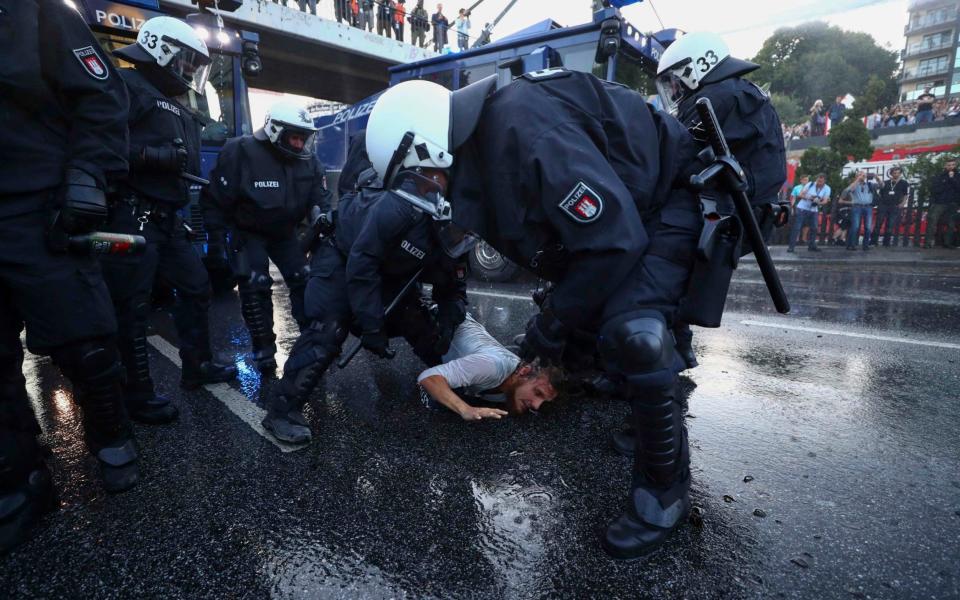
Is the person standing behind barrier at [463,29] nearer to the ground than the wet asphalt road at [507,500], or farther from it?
farther from it

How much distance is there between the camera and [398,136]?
6.45 ft

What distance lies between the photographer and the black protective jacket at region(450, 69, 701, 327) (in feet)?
4.99

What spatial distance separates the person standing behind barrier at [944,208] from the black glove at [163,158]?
1357 cm

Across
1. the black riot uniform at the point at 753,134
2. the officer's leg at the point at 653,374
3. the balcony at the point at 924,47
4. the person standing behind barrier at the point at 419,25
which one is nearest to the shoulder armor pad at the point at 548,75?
the officer's leg at the point at 653,374

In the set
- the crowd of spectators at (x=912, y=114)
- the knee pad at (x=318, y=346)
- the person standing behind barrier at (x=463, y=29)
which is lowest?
the knee pad at (x=318, y=346)

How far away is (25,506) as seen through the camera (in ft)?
6.11

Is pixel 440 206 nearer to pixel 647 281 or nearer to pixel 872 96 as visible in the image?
pixel 647 281

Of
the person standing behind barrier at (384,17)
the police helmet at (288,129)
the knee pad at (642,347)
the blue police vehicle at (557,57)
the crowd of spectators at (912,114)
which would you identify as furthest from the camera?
the crowd of spectators at (912,114)

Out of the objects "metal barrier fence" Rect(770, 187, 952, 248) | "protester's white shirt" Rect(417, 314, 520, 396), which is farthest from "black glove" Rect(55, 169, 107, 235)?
"metal barrier fence" Rect(770, 187, 952, 248)

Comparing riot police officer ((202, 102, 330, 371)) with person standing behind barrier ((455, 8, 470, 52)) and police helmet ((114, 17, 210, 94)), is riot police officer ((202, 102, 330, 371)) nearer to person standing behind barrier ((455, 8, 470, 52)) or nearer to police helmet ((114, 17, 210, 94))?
police helmet ((114, 17, 210, 94))

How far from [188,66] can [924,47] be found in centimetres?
8624

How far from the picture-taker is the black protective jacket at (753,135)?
2.72 meters

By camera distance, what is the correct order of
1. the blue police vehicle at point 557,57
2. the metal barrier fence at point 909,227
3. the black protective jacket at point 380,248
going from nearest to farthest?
the black protective jacket at point 380,248 → the blue police vehicle at point 557,57 → the metal barrier fence at point 909,227

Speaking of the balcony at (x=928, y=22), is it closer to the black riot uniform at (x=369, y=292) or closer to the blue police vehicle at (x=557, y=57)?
the blue police vehicle at (x=557, y=57)
